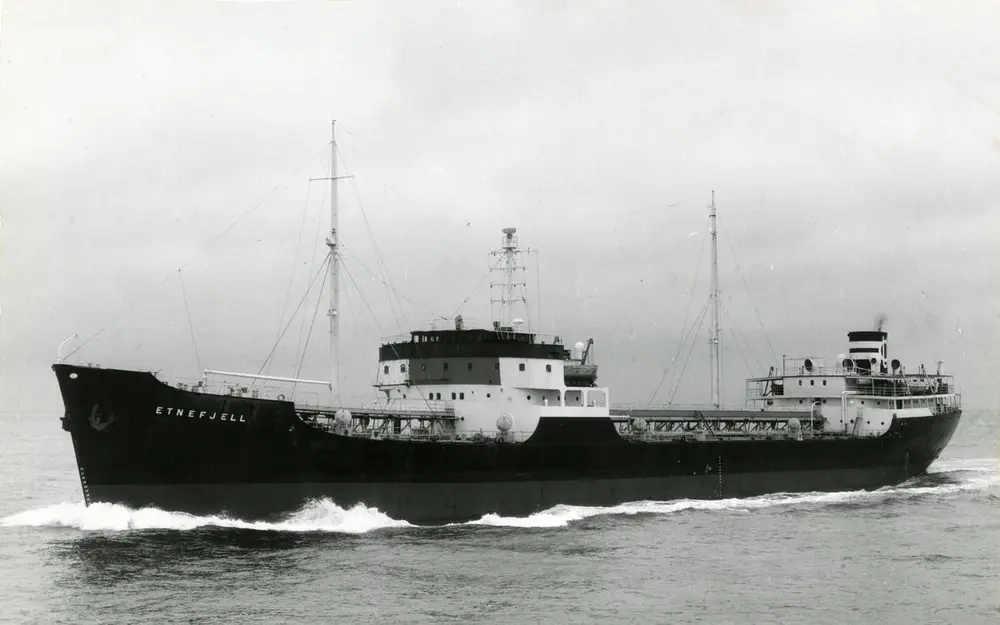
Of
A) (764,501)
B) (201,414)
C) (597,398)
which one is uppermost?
(597,398)

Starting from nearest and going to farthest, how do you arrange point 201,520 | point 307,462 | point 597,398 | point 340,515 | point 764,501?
1. point 201,520
2. point 307,462
3. point 340,515
4. point 597,398
5. point 764,501

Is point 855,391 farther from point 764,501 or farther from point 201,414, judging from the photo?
point 201,414

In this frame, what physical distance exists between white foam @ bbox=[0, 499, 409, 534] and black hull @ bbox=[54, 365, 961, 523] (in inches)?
9.6

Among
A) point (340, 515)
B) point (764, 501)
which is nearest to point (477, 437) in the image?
point (340, 515)

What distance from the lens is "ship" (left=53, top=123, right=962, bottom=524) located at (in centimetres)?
2641

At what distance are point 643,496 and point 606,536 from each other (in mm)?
6580

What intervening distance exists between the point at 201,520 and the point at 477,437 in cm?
884

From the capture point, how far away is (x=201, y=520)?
26656 mm

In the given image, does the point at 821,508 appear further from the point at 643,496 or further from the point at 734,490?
the point at 643,496

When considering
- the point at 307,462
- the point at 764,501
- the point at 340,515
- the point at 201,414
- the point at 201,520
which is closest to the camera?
the point at 201,414

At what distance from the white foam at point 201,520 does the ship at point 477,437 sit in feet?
0.81

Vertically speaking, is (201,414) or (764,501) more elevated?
(201,414)

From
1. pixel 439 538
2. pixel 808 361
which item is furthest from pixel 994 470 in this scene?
pixel 439 538

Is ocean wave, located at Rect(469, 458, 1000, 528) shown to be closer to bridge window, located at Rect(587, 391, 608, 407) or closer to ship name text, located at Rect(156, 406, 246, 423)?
bridge window, located at Rect(587, 391, 608, 407)
